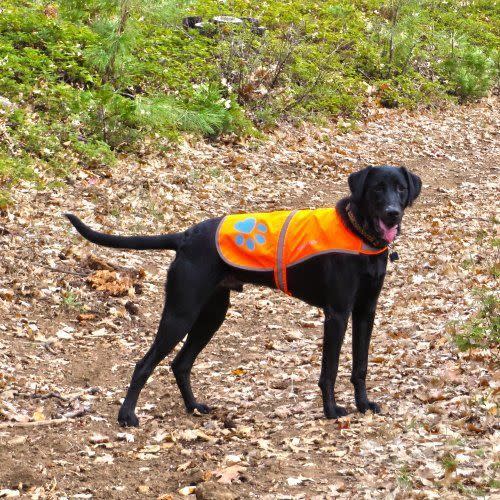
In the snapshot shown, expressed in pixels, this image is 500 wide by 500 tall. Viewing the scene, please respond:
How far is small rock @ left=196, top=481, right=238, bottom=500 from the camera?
424 cm

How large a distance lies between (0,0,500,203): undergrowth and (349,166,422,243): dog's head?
5.11 metres

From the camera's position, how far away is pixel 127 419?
5582 mm

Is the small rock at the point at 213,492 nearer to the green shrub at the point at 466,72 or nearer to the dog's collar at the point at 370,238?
the dog's collar at the point at 370,238

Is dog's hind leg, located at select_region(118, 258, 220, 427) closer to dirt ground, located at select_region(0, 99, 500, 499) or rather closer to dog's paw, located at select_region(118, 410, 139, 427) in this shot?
dog's paw, located at select_region(118, 410, 139, 427)

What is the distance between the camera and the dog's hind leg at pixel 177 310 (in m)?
5.53

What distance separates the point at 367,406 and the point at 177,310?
62.6 inches

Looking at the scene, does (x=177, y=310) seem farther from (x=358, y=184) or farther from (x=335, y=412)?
(x=358, y=184)

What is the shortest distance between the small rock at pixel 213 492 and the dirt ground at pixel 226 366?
0.6 inches

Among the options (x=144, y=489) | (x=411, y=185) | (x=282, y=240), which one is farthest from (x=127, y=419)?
(x=411, y=185)

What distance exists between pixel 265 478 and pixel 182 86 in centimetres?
1097

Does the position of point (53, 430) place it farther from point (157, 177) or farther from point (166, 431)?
point (157, 177)

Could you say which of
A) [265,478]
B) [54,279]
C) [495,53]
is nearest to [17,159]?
[54,279]

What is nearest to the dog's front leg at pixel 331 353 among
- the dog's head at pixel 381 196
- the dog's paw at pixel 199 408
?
the dog's head at pixel 381 196

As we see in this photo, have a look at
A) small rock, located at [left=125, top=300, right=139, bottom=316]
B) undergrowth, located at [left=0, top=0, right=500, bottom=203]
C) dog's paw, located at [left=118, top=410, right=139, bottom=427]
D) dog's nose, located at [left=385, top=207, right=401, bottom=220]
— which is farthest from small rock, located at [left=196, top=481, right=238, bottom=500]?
undergrowth, located at [left=0, top=0, right=500, bottom=203]
